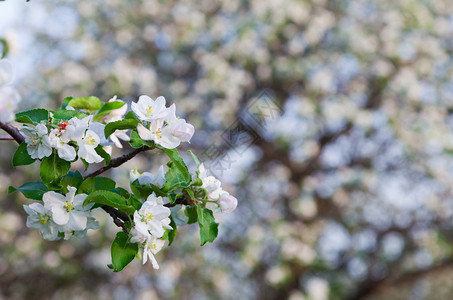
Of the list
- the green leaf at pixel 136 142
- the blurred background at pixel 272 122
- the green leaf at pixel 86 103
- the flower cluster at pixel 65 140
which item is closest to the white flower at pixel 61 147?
the flower cluster at pixel 65 140

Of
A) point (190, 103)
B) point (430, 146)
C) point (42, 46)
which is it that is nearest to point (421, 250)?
point (430, 146)

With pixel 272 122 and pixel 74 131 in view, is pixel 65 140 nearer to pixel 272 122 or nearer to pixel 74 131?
pixel 74 131

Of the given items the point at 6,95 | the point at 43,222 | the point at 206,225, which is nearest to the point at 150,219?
the point at 206,225

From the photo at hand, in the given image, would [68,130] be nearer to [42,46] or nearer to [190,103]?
[190,103]

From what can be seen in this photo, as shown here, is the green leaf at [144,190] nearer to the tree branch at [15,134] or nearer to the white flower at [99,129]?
the white flower at [99,129]

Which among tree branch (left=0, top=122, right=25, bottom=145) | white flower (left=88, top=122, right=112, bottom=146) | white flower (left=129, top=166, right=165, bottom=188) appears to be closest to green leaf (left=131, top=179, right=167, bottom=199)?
white flower (left=129, top=166, right=165, bottom=188)
